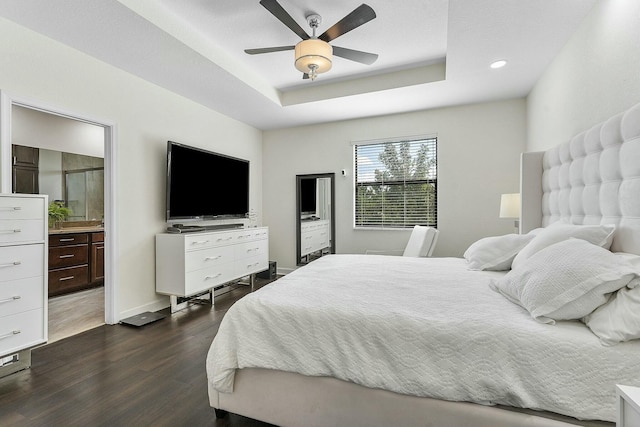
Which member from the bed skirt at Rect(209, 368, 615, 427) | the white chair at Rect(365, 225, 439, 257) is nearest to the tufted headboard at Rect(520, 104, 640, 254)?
the white chair at Rect(365, 225, 439, 257)

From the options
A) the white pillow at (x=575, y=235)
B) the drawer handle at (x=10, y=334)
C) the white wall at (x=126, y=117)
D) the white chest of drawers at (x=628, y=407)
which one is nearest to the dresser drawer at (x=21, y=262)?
the drawer handle at (x=10, y=334)

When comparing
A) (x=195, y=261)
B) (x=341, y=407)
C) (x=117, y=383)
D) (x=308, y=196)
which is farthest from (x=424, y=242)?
(x=117, y=383)

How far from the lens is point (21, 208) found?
2.02 meters

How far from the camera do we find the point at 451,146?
13.5ft

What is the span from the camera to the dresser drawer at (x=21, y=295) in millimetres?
1946

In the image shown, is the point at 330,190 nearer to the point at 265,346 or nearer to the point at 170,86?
the point at 170,86

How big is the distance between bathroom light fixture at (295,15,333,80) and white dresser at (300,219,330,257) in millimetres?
2764

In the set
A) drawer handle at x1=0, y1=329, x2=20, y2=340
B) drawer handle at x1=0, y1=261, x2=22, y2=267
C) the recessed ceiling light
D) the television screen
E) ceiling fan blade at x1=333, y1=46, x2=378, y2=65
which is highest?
the recessed ceiling light

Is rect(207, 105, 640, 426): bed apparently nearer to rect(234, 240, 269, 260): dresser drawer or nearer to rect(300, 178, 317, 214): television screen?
rect(234, 240, 269, 260): dresser drawer

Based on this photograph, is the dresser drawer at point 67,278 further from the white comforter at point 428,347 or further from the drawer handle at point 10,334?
the white comforter at point 428,347

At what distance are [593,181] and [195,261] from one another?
3.43 meters

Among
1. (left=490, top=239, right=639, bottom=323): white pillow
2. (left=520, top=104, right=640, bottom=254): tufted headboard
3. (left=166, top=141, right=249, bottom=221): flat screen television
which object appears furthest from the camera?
(left=166, top=141, right=249, bottom=221): flat screen television

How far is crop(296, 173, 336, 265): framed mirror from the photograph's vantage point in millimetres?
4840

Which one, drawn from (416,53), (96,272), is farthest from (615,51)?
(96,272)
